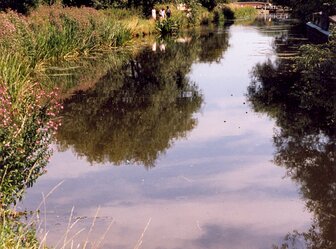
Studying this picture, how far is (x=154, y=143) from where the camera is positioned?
11.1 m

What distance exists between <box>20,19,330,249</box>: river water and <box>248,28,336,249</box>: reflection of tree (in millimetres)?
235

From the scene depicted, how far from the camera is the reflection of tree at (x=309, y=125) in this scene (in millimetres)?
7595

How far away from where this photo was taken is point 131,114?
544 inches

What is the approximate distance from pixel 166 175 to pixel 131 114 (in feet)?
15.7

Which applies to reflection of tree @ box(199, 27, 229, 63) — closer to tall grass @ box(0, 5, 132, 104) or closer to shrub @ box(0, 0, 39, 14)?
tall grass @ box(0, 5, 132, 104)

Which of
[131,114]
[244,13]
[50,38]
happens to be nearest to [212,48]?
[50,38]

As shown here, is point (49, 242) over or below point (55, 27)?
below

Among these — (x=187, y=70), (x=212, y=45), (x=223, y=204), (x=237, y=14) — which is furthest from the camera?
(x=237, y=14)

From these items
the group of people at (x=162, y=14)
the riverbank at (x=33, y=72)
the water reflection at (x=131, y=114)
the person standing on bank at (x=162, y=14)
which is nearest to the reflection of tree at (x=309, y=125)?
the water reflection at (x=131, y=114)

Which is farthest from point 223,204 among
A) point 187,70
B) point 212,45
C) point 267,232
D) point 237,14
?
point 237,14

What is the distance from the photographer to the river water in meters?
7.00

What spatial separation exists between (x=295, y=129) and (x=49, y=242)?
7.13 metres

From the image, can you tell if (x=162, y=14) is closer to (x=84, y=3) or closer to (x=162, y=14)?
(x=162, y=14)

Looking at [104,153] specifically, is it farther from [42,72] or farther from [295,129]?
[42,72]
